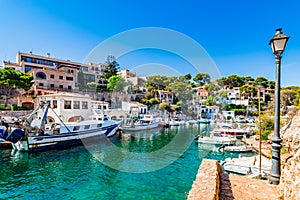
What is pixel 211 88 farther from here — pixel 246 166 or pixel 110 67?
pixel 246 166

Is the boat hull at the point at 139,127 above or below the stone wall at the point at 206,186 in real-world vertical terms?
below

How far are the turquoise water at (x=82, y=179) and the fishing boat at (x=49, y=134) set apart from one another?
1.13 m

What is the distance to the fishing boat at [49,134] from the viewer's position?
1438 cm

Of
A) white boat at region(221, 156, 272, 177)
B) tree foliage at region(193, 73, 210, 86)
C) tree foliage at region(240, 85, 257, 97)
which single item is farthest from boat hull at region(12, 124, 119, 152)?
tree foliage at region(193, 73, 210, 86)

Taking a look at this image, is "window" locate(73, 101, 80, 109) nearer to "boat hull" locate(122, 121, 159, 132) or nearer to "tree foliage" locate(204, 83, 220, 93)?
"boat hull" locate(122, 121, 159, 132)

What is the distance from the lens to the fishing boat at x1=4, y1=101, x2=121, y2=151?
566 inches

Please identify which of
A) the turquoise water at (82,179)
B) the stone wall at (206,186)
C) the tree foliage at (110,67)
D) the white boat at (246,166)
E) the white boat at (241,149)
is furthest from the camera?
the tree foliage at (110,67)

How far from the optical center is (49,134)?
615 inches

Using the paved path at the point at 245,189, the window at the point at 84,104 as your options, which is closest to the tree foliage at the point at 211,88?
the window at the point at 84,104

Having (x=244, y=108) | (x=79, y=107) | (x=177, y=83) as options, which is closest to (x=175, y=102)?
(x=177, y=83)

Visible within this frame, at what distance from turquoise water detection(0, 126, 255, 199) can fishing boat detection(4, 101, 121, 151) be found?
1.13 metres

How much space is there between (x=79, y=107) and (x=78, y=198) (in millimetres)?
18278

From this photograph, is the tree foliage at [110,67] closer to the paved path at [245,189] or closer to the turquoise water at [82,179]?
the turquoise water at [82,179]

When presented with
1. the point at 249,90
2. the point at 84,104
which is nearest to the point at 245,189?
the point at 84,104
